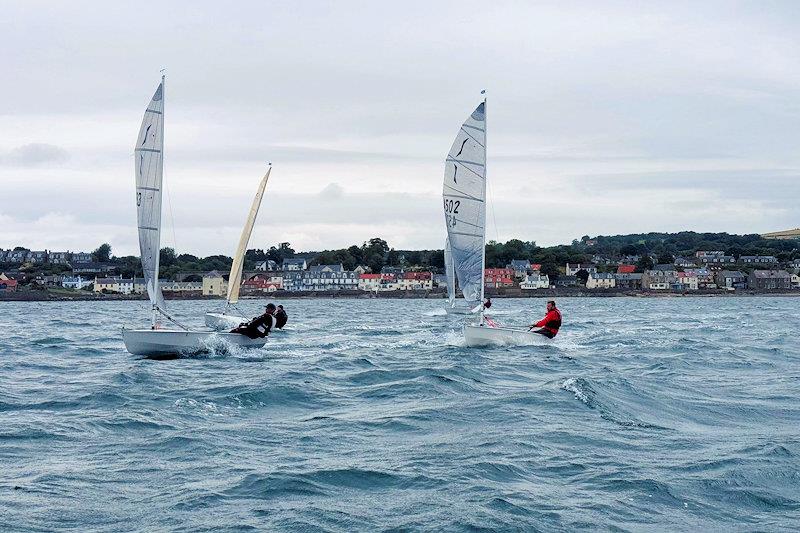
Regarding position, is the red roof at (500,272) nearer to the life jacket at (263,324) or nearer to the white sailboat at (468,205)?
the white sailboat at (468,205)

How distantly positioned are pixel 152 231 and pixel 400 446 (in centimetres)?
1407

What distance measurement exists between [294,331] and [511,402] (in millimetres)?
24696

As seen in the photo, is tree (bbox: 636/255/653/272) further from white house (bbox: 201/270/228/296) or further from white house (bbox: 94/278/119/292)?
white house (bbox: 94/278/119/292)

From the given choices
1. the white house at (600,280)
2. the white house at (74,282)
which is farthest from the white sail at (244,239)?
the white house at (600,280)

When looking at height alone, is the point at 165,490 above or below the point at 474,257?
below

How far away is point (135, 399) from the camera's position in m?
16.9

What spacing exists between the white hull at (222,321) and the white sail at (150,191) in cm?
1233

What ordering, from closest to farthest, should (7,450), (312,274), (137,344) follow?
(7,450) < (137,344) < (312,274)

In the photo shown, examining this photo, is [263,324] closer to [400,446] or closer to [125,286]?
[400,446]

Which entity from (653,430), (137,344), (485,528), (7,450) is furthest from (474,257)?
(485,528)

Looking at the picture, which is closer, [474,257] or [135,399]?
[135,399]

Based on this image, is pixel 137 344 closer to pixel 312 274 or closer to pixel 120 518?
pixel 120 518

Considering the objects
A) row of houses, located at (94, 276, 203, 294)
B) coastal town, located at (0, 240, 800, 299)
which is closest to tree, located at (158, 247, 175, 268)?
coastal town, located at (0, 240, 800, 299)

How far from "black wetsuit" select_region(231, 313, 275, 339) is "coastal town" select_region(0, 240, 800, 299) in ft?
343
